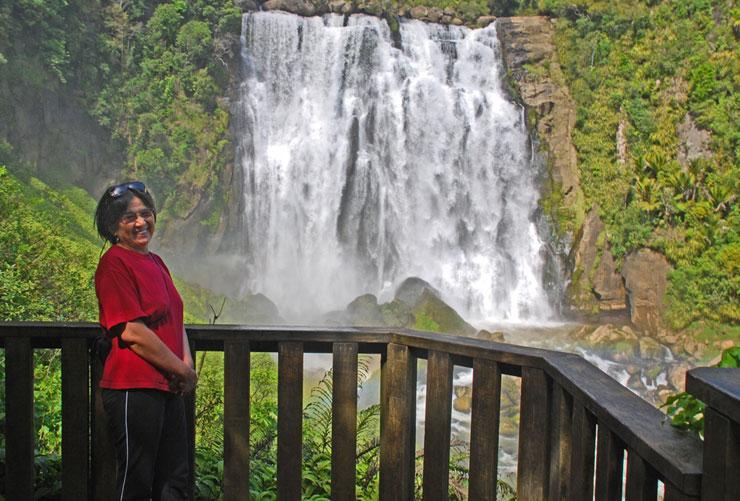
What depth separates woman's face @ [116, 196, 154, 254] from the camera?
2.62 metres

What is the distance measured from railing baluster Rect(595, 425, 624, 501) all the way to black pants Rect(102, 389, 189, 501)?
1512 mm

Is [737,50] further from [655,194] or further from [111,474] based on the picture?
[111,474]

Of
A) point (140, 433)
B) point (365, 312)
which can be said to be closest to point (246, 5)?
point (365, 312)

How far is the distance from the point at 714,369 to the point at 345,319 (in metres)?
16.1

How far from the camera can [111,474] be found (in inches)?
117

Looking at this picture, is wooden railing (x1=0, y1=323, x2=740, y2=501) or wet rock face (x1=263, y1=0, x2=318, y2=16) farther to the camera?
wet rock face (x1=263, y1=0, x2=318, y2=16)

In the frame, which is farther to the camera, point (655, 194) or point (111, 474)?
point (655, 194)

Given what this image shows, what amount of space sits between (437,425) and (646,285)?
66.4 ft

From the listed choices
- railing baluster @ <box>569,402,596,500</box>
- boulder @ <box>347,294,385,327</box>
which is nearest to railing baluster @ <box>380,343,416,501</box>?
railing baluster @ <box>569,402,596,500</box>

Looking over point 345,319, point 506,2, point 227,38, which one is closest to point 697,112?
point 506,2

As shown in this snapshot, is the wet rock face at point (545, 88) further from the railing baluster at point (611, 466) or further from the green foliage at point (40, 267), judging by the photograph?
the railing baluster at point (611, 466)

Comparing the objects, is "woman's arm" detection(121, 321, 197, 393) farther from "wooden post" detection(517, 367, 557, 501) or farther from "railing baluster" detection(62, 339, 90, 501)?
"wooden post" detection(517, 367, 557, 501)

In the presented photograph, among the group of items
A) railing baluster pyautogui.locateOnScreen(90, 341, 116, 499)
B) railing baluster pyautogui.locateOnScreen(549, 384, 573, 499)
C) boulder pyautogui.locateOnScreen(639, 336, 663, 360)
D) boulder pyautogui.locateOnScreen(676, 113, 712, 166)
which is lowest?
boulder pyautogui.locateOnScreen(639, 336, 663, 360)

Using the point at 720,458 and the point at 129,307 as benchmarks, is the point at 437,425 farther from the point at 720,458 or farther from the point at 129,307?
the point at 720,458
